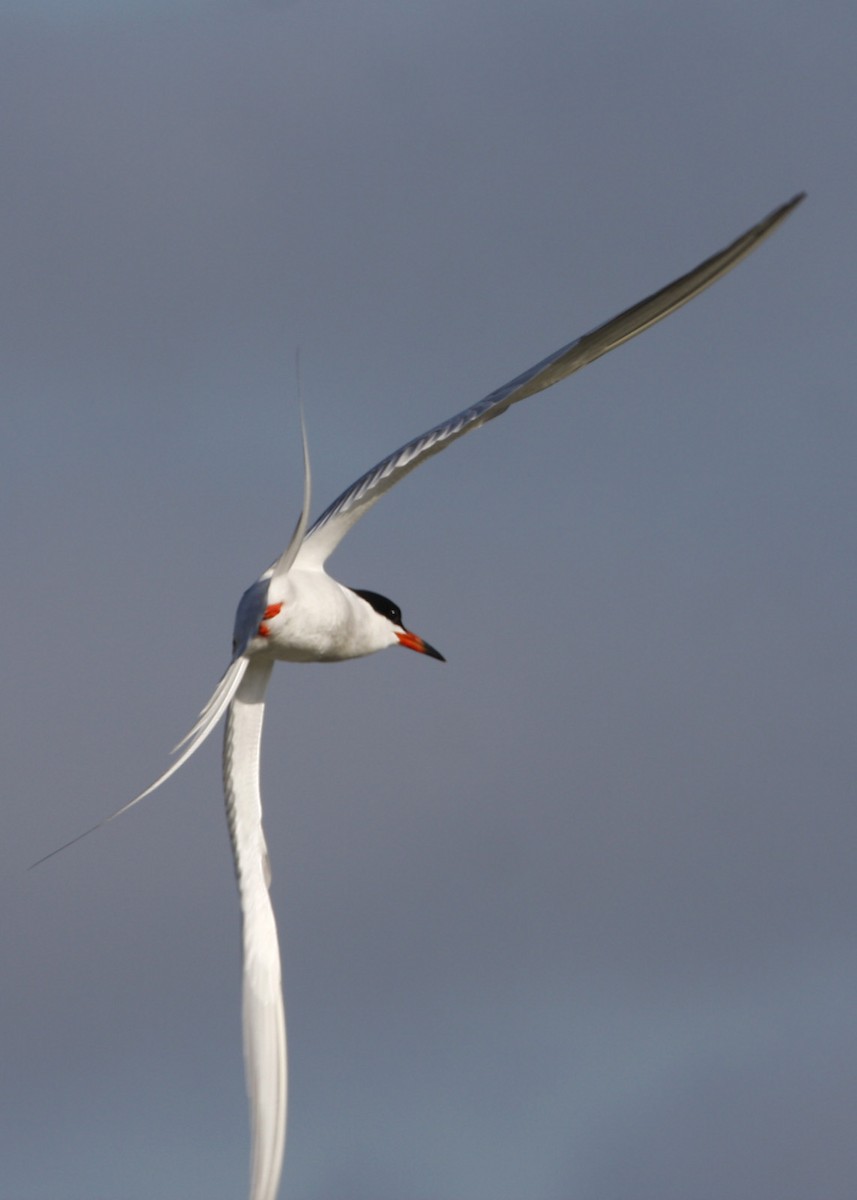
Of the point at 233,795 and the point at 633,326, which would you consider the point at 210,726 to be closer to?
the point at 233,795

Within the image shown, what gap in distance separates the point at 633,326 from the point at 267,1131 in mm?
6284

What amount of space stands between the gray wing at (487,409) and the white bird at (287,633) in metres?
0.01

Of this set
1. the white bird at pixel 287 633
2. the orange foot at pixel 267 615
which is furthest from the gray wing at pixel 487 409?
the orange foot at pixel 267 615

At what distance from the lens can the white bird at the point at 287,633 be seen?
1330 centimetres

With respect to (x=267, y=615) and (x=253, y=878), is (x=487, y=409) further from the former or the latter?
(x=253, y=878)

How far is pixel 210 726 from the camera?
1144 centimetres

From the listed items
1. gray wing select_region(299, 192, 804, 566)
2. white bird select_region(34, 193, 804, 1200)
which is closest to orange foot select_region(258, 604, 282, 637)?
white bird select_region(34, 193, 804, 1200)

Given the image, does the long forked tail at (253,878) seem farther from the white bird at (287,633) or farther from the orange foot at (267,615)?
the orange foot at (267,615)

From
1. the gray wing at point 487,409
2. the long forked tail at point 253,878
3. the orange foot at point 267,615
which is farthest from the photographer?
the long forked tail at point 253,878

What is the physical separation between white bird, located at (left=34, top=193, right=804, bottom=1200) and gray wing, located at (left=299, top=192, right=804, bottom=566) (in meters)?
0.01

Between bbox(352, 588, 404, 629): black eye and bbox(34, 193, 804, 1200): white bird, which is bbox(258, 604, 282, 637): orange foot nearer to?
bbox(34, 193, 804, 1200): white bird

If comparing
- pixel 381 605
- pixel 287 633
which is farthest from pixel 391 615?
pixel 287 633

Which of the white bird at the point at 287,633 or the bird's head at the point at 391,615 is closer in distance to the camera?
the white bird at the point at 287,633

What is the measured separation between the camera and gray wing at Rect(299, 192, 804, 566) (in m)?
13.7
